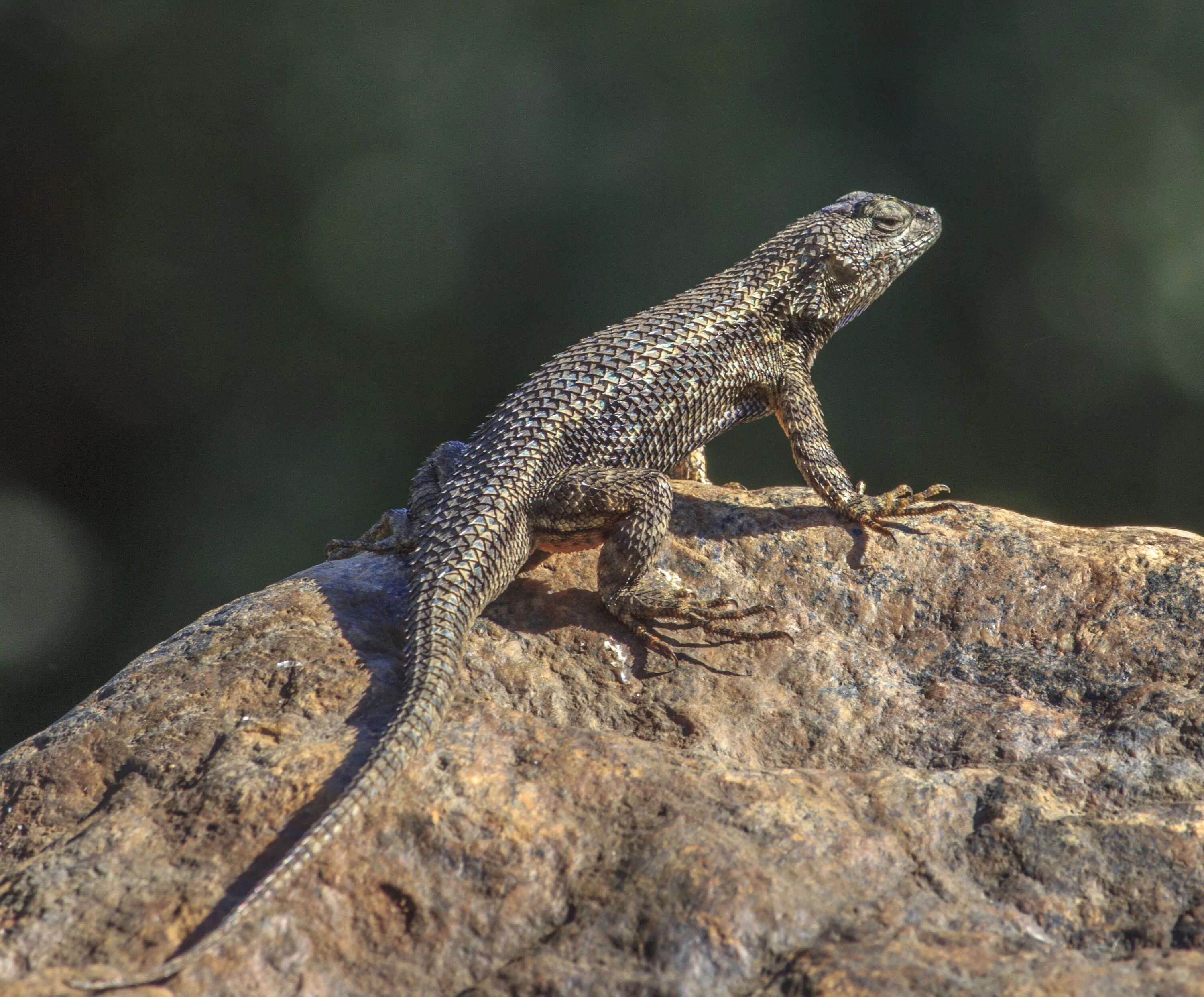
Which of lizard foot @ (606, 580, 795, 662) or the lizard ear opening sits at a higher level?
the lizard ear opening

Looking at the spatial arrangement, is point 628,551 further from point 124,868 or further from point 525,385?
point 124,868

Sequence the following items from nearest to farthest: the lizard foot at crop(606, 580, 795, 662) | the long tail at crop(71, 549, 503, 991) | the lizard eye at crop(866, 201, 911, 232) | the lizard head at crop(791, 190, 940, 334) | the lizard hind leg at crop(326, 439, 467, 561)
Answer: the long tail at crop(71, 549, 503, 991) < the lizard foot at crop(606, 580, 795, 662) < the lizard hind leg at crop(326, 439, 467, 561) < the lizard head at crop(791, 190, 940, 334) < the lizard eye at crop(866, 201, 911, 232)

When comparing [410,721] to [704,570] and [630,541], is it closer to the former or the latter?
[630,541]

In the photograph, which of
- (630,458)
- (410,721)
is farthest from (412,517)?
Answer: (410,721)

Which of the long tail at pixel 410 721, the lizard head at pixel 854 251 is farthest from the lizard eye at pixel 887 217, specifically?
the long tail at pixel 410 721

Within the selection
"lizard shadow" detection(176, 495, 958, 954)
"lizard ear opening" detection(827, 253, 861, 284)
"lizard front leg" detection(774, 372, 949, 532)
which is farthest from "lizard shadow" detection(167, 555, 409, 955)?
"lizard ear opening" detection(827, 253, 861, 284)

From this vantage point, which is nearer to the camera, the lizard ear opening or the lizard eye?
the lizard ear opening

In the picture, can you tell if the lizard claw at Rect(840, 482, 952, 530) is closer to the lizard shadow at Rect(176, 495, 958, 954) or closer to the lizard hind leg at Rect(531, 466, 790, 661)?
the lizard shadow at Rect(176, 495, 958, 954)

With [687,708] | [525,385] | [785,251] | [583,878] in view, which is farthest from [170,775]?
[785,251]

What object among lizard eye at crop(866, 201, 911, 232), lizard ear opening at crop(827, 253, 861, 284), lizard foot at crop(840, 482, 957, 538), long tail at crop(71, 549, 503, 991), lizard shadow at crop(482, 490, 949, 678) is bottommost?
long tail at crop(71, 549, 503, 991)
